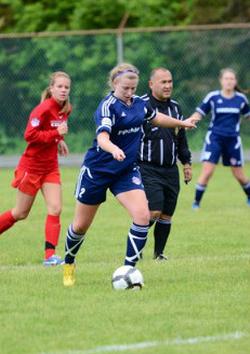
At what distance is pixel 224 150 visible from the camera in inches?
640

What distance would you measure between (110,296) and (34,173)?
2.98 m

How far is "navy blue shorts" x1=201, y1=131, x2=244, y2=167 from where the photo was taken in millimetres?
16016

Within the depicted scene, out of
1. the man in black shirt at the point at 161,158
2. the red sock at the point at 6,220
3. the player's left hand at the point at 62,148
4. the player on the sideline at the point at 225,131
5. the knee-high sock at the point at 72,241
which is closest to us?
the knee-high sock at the point at 72,241

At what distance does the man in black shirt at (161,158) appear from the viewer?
10.6 metres

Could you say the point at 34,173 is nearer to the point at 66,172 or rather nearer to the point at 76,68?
the point at 66,172

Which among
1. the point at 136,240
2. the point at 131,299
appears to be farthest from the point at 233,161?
the point at 131,299

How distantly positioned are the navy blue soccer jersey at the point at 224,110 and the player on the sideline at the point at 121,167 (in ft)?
24.2

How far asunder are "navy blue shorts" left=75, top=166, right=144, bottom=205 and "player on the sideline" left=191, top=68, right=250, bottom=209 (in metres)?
7.03

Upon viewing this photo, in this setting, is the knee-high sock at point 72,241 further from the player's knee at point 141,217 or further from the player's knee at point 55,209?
the player's knee at point 55,209

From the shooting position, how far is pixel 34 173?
11039mm

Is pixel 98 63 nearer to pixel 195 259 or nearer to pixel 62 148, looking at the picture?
pixel 62 148

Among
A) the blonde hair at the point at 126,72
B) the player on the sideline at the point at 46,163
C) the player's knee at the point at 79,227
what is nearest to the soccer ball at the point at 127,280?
the player's knee at the point at 79,227

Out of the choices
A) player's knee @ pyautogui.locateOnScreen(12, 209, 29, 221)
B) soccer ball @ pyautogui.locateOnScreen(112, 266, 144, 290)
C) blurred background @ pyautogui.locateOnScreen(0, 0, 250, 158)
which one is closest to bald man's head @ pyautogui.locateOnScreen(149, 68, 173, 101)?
player's knee @ pyautogui.locateOnScreen(12, 209, 29, 221)

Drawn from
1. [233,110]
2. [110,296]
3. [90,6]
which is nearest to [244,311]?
[110,296]
